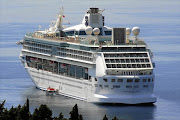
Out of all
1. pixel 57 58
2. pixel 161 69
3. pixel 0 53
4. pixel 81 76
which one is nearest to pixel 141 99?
pixel 81 76

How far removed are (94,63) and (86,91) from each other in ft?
12.2

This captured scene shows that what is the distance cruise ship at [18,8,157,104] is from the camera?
100 metres

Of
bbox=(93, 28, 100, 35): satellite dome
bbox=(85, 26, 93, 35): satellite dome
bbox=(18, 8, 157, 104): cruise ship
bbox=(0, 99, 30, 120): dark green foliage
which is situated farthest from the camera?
bbox=(85, 26, 93, 35): satellite dome

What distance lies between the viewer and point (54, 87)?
112 metres

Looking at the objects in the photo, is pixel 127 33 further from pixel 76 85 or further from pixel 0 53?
pixel 0 53

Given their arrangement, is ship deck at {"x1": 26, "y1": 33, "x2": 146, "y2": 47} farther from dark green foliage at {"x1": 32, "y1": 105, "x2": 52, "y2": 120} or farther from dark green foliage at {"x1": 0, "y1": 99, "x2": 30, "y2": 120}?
dark green foliage at {"x1": 0, "y1": 99, "x2": 30, "y2": 120}

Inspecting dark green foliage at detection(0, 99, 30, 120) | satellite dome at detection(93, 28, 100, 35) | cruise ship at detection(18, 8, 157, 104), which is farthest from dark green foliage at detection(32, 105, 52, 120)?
satellite dome at detection(93, 28, 100, 35)

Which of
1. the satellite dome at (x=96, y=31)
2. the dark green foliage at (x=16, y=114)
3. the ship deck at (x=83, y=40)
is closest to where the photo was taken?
the dark green foliage at (x=16, y=114)

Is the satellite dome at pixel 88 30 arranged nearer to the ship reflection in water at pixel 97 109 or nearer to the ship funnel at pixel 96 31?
the ship funnel at pixel 96 31

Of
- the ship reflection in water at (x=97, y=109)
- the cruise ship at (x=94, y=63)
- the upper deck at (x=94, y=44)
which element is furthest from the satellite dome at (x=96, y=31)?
the ship reflection in water at (x=97, y=109)

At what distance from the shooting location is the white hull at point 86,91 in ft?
329

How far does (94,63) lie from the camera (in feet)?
337

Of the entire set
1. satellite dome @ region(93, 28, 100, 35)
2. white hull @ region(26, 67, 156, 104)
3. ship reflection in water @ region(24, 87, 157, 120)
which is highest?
satellite dome @ region(93, 28, 100, 35)

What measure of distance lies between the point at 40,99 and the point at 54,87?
5224 mm
